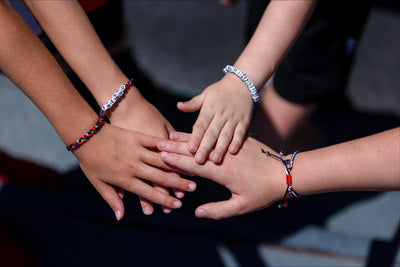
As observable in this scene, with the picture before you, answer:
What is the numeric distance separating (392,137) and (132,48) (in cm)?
108

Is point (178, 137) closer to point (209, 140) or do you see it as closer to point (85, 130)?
point (209, 140)

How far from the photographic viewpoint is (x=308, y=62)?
1.03 metres

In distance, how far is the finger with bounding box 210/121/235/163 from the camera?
788mm

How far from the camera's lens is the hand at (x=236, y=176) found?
796 mm

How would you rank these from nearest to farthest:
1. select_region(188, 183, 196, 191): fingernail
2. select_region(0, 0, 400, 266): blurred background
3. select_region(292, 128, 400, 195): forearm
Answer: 1. select_region(292, 128, 400, 195): forearm
2. select_region(188, 183, 196, 191): fingernail
3. select_region(0, 0, 400, 266): blurred background

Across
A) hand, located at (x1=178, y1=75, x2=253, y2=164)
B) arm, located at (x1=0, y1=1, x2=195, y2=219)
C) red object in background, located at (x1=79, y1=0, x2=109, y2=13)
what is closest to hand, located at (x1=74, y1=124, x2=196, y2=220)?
arm, located at (x1=0, y1=1, x2=195, y2=219)

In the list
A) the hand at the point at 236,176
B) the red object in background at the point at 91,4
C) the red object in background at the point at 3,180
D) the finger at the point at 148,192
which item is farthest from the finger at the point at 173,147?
the red object in background at the point at 3,180

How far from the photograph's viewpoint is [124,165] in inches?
31.7

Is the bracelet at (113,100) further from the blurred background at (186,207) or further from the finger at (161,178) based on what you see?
the blurred background at (186,207)

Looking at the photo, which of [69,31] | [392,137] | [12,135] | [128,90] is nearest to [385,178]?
[392,137]

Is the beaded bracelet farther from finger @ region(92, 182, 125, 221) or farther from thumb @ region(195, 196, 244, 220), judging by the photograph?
thumb @ region(195, 196, 244, 220)

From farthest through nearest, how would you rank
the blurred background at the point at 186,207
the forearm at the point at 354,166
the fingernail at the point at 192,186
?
the blurred background at the point at 186,207 → the fingernail at the point at 192,186 → the forearm at the point at 354,166

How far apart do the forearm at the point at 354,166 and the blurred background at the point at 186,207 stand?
13.8 inches

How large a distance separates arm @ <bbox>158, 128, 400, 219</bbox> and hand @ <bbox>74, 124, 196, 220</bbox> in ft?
0.15
